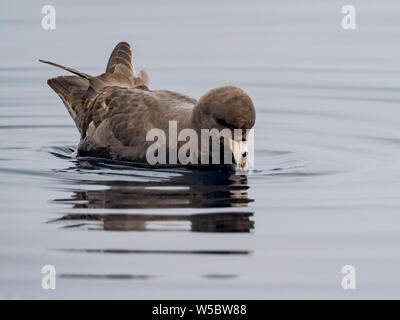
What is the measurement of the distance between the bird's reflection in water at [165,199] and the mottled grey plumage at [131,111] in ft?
1.01

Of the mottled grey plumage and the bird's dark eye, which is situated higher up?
the mottled grey plumage

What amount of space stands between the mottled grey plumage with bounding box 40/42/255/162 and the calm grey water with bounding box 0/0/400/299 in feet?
0.82

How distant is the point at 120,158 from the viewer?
35.1 ft

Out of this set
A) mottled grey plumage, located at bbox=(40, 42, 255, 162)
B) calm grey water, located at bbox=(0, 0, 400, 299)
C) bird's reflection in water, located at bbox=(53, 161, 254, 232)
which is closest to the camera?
calm grey water, located at bbox=(0, 0, 400, 299)

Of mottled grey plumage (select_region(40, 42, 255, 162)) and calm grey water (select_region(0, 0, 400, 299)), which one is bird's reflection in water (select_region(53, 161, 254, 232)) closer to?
calm grey water (select_region(0, 0, 400, 299))

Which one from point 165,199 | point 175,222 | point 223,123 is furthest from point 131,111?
point 175,222

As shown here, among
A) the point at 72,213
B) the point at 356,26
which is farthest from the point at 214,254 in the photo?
the point at 356,26

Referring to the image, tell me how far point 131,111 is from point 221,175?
1158 mm

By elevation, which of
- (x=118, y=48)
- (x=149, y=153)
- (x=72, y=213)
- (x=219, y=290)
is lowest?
(x=219, y=290)

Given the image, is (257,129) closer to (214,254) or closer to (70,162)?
(70,162)

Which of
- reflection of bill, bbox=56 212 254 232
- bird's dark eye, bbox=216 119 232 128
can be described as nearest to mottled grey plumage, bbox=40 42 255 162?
bird's dark eye, bbox=216 119 232 128

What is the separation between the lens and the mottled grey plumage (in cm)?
1006

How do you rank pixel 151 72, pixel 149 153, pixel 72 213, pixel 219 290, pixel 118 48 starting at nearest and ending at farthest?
1. pixel 219 290
2. pixel 72 213
3. pixel 149 153
4. pixel 118 48
5. pixel 151 72

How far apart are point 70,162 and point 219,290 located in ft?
13.5
